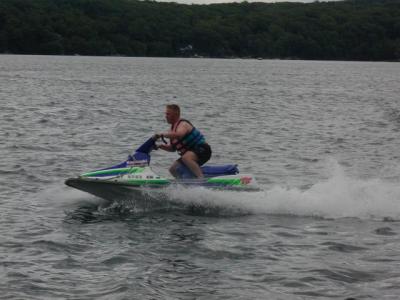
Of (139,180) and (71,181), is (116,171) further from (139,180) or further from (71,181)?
(71,181)

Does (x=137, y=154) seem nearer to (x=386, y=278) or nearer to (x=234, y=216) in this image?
(x=234, y=216)

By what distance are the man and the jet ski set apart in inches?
10.0

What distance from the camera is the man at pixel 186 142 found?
1504 centimetres

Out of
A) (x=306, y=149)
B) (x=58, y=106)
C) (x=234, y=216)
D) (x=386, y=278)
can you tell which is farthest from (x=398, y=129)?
(x=386, y=278)

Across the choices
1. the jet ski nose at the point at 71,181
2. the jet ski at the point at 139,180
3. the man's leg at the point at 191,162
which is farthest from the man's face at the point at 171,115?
the jet ski nose at the point at 71,181

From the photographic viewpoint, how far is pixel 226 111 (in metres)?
43.8

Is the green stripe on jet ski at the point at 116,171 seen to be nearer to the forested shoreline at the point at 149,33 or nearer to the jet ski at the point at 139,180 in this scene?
the jet ski at the point at 139,180

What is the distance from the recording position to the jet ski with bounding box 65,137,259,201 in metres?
14.7

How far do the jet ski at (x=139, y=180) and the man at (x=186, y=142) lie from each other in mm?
253

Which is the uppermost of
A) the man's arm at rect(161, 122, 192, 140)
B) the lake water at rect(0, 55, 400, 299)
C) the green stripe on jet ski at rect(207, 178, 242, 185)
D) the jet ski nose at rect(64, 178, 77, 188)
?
the man's arm at rect(161, 122, 192, 140)

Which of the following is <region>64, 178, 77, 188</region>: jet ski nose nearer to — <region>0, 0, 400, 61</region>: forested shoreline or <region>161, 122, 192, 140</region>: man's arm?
<region>161, 122, 192, 140</region>: man's arm

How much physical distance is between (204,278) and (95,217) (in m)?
4.33

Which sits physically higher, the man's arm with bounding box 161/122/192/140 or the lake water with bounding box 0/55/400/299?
the man's arm with bounding box 161/122/192/140

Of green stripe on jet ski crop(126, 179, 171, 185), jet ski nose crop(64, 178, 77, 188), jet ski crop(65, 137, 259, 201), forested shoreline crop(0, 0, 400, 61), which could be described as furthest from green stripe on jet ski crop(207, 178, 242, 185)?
forested shoreline crop(0, 0, 400, 61)
